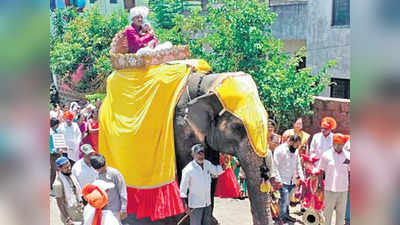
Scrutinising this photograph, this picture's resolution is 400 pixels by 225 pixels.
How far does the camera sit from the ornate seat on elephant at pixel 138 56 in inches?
245

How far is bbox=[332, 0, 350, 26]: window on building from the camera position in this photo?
37.4 feet

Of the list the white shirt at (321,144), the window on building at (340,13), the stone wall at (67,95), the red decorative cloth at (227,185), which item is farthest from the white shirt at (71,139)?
the stone wall at (67,95)

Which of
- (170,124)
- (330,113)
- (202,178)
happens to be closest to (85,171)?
(170,124)

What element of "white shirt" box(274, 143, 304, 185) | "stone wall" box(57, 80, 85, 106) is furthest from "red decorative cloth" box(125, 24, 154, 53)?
"stone wall" box(57, 80, 85, 106)

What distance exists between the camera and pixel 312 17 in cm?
1247

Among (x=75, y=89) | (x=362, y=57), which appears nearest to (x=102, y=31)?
(x=75, y=89)

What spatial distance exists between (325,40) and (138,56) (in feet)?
23.5

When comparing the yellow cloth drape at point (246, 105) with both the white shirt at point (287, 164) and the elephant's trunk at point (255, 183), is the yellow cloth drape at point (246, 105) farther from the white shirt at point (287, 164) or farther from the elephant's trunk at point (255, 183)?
the white shirt at point (287, 164)

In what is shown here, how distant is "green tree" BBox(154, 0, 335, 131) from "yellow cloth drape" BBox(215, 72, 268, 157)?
11.2ft

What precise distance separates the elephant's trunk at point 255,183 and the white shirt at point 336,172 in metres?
0.87

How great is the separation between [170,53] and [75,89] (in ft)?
30.7

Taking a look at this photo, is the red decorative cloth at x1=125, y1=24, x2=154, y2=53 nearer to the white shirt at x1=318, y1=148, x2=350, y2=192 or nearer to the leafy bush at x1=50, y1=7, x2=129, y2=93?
the white shirt at x1=318, y1=148, x2=350, y2=192

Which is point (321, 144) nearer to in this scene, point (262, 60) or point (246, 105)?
point (246, 105)

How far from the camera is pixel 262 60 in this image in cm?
941
